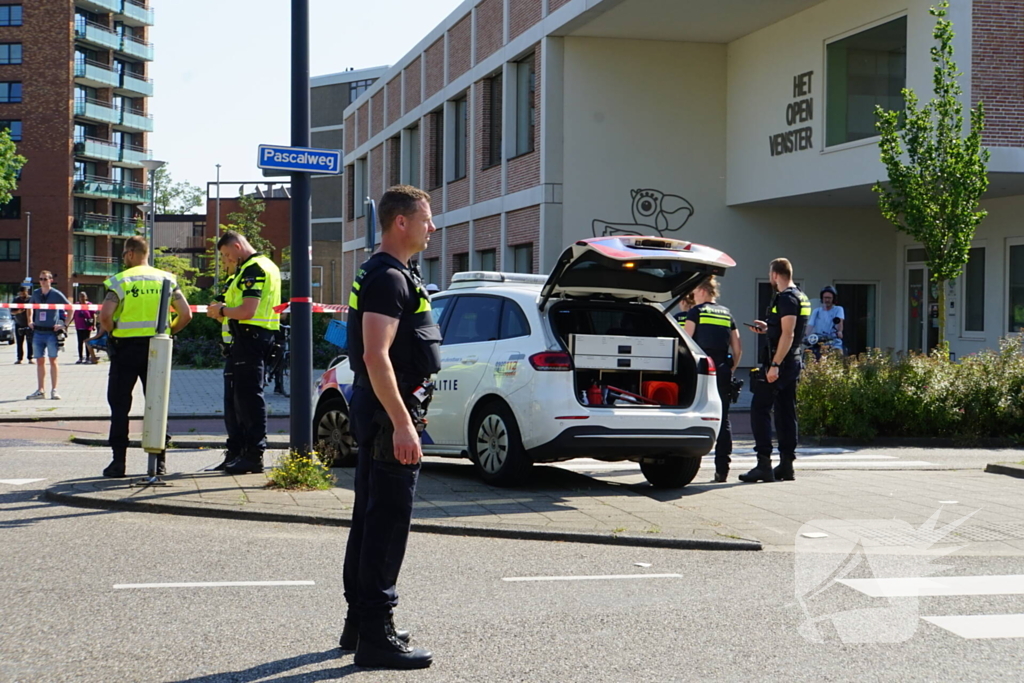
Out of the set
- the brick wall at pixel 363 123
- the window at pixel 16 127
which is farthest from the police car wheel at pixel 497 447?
the window at pixel 16 127

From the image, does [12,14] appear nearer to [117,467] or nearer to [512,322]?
[117,467]

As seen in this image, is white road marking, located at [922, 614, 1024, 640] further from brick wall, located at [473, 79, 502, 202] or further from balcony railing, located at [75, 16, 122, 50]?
balcony railing, located at [75, 16, 122, 50]

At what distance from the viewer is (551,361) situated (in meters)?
9.11

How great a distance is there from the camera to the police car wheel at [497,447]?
9.25m

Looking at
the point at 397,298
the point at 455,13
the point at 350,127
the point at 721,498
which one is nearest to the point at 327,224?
the point at 350,127

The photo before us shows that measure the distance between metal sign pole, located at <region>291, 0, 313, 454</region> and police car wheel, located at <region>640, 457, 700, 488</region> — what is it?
2.78 metres

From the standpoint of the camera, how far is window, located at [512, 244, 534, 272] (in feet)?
88.6

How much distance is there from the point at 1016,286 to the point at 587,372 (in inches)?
632

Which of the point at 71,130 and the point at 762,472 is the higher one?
the point at 71,130

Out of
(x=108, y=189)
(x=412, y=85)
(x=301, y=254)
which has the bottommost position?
(x=301, y=254)

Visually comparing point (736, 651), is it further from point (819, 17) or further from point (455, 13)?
point (455, 13)

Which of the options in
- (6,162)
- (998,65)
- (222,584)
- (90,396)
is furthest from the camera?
(6,162)

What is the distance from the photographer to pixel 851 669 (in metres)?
4.82

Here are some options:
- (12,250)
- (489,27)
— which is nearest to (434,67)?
(489,27)
